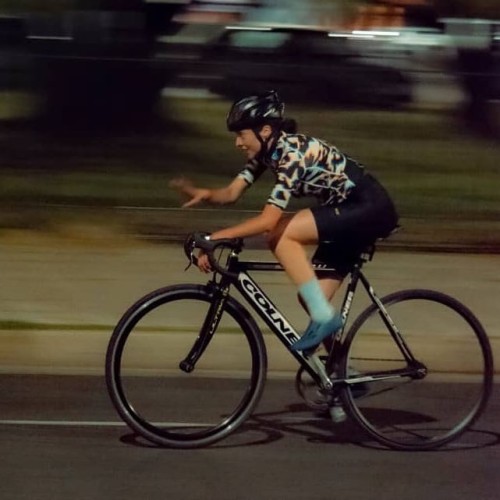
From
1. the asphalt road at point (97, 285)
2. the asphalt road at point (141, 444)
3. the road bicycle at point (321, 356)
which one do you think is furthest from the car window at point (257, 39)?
the road bicycle at point (321, 356)

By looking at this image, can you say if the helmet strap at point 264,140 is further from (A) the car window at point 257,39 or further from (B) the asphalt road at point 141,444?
(A) the car window at point 257,39

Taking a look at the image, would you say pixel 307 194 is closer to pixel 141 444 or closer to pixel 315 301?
pixel 315 301

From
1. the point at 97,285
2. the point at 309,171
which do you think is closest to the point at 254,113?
the point at 309,171

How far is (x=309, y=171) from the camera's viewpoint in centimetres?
553

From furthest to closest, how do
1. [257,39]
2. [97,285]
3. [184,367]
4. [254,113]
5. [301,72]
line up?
1. [301,72]
2. [257,39]
3. [97,285]
4. [184,367]
5. [254,113]

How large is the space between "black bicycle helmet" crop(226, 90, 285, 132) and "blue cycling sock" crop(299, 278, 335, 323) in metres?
0.73

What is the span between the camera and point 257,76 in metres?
15.7

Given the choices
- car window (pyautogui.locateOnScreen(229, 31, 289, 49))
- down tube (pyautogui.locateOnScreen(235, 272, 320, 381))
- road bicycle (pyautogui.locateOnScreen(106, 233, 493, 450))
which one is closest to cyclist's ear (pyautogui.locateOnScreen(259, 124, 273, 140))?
road bicycle (pyautogui.locateOnScreen(106, 233, 493, 450))

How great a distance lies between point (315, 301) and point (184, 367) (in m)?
0.69

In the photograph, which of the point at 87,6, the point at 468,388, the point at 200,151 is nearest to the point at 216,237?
the point at 468,388

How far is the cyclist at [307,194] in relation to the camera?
550cm

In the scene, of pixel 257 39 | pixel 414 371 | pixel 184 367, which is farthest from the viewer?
pixel 257 39

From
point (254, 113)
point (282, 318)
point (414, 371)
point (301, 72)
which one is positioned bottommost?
point (301, 72)

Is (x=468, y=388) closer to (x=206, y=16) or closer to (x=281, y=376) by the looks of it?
(x=281, y=376)
